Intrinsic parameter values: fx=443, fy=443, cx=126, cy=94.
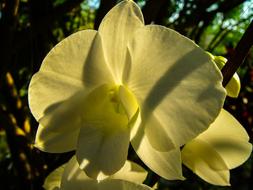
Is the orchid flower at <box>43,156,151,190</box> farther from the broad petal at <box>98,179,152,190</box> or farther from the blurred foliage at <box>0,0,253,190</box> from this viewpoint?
the blurred foliage at <box>0,0,253,190</box>

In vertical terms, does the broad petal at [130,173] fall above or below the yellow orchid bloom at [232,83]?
below

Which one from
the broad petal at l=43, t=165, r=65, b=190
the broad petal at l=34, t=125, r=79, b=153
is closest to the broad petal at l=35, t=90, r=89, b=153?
the broad petal at l=34, t=125, r=79, b=153

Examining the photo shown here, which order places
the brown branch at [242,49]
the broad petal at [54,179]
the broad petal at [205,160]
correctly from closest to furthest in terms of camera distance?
the brown branch at [242,49] < the broad petal at [205,160] < the broad petal at [54,179]

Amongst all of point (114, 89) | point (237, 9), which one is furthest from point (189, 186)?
point (114, 89)

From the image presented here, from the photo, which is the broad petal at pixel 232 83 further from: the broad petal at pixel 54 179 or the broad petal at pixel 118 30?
the broad petal at pixel 54 179

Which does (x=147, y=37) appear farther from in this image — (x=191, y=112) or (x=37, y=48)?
(x=37, y=48)

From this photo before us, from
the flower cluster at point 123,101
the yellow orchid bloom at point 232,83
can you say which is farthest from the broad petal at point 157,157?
the yellow orchid bloom at point 232,83
